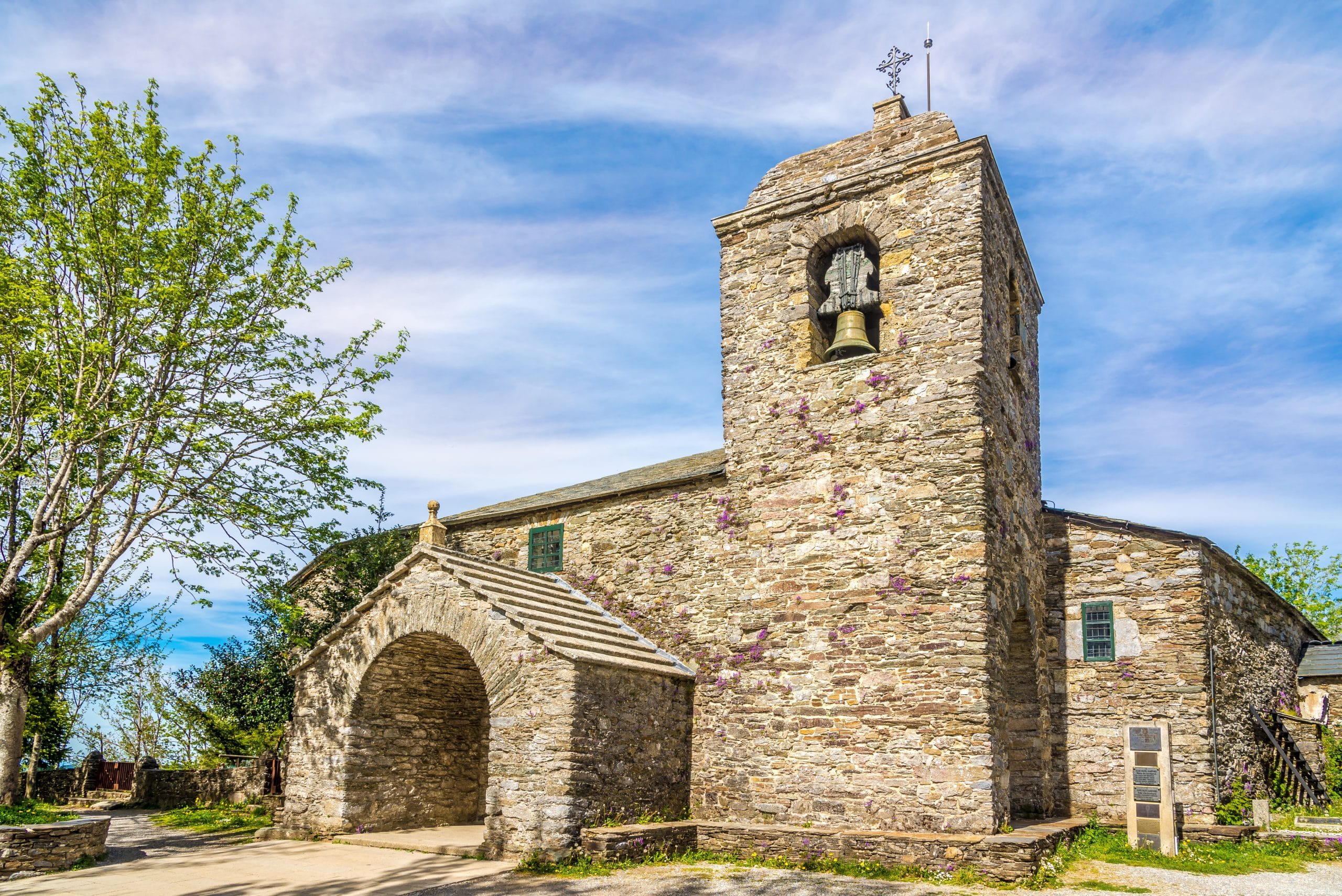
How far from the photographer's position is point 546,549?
579 inches

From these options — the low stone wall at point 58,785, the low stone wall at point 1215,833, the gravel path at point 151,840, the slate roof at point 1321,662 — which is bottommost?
the low stone wall at point 58,785

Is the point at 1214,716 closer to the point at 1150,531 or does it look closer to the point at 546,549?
the point at 1150,531

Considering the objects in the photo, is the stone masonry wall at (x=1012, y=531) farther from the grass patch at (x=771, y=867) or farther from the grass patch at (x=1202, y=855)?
the grass patch at (x=771, y=867)

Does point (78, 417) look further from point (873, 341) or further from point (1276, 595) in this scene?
point (1276, 595)

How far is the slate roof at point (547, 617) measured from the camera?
10648 millimetres

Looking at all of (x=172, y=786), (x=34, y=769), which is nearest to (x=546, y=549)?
(x=172, y=786)

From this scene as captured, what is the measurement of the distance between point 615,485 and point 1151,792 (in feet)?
28.0

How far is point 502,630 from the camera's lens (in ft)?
35.1

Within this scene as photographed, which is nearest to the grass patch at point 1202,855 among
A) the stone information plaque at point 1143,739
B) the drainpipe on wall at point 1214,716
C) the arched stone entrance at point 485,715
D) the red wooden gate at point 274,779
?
the drainpipe on wall at point 1214,716

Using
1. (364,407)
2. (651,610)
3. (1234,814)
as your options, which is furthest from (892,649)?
(364,407)

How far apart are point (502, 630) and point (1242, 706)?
10901mm

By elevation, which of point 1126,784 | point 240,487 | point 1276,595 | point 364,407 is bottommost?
point 1126,784

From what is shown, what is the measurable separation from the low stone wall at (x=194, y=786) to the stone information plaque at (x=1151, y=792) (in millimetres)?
14492

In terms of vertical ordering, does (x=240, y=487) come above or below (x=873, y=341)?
below
